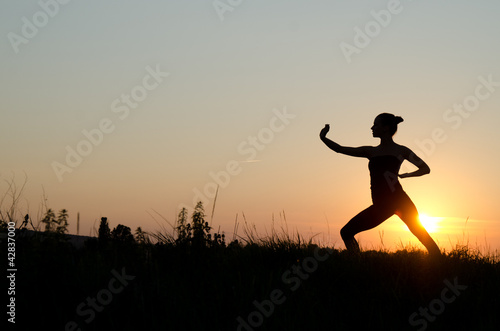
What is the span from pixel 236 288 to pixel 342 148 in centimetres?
317

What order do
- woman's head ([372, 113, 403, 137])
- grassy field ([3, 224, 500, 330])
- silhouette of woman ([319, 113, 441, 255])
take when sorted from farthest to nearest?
woman's head ([372, 113, 403, 137]), silhouette of woman ([319, 113, 441, 255]), grassy field ([3, 224, 500, 330])

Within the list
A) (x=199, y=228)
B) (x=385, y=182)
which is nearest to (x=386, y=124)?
(x=385, y=182)

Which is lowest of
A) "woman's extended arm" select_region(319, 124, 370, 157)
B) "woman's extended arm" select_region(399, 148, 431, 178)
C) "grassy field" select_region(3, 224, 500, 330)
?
"grassy field" select_region(3, 224, 500, 330)

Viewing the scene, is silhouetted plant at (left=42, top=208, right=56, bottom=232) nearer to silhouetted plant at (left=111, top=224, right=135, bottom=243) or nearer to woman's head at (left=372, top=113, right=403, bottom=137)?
silhouetted plant at (left=111, top=224, right=135, bottom=243)

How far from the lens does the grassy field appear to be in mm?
5762

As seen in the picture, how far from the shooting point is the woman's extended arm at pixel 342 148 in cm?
859

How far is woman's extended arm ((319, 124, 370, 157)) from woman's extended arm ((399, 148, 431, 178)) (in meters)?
0.63

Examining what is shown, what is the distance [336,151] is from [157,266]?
334 cm

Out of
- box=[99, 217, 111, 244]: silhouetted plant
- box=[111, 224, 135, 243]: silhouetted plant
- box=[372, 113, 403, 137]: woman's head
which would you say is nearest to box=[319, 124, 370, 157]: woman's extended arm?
box=[372, 113, 403, 137]: woman's head

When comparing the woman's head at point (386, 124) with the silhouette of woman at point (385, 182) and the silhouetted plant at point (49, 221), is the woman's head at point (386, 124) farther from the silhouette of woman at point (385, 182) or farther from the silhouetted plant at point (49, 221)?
the silhouetted plant at point (49, 221)

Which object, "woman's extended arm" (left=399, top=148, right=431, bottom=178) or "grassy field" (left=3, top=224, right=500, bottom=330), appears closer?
"grassy field" (left=3, top=224, right=500, bottom=330)

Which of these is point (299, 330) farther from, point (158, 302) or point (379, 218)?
point (379, 218)

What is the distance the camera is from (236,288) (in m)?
6.48

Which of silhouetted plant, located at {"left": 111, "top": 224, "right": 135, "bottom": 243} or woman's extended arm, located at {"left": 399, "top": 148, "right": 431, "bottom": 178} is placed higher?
woman's extended arm, located at {"left": 399, "top": 148, "right": 431, "bottom": 178}
